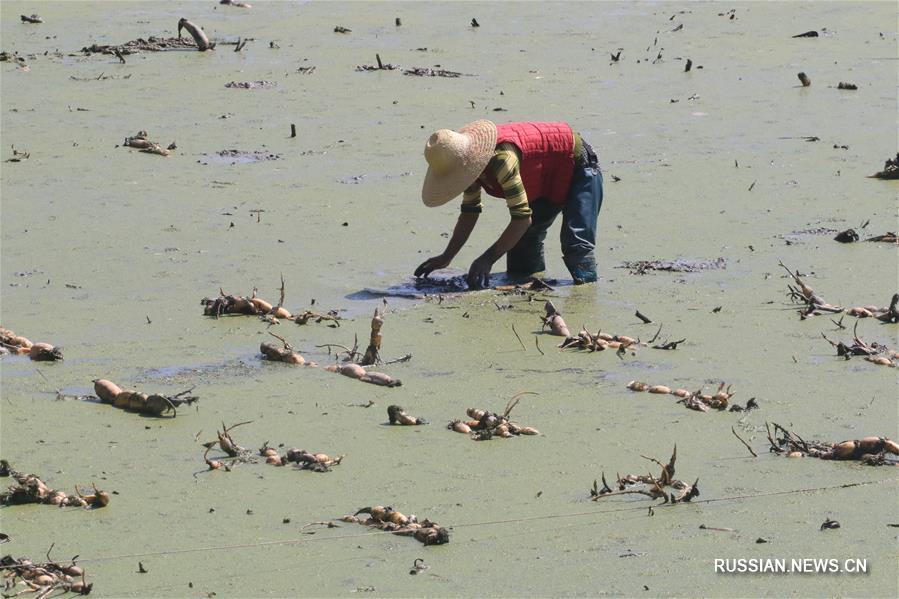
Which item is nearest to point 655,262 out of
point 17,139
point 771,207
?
point 771,207

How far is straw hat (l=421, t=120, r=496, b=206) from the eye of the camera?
6.11 metres

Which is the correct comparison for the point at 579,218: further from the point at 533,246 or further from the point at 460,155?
the point at 460,155

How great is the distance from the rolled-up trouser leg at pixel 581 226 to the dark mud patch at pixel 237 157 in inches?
109

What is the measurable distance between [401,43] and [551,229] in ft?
19.1

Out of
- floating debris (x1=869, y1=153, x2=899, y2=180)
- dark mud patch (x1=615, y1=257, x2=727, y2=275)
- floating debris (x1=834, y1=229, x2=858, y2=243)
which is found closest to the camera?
dark mud patch (x1=615, y1=257, x2=727, y2=275)

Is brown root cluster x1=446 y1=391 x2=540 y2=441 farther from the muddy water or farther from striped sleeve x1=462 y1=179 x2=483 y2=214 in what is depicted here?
striped sleeve x1=462 y1=179 x2=483 y2=214

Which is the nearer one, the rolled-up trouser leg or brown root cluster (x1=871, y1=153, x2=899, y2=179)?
the rolled-up trouser leg

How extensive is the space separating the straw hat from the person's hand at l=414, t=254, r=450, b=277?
0.33m

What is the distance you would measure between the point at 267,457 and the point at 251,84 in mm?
6972

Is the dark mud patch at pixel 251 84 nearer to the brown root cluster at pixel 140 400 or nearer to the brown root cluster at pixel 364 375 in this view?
the brown root cluster at pixel 364 375

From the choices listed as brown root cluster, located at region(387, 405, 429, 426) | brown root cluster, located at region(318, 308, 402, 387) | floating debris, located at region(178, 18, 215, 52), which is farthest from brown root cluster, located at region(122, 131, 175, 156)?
brown root cluster, located at region(387, 405, 429, 426)

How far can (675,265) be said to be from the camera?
686cm

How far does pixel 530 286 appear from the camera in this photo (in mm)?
6516

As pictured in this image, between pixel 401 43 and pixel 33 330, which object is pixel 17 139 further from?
pixel 401 43
